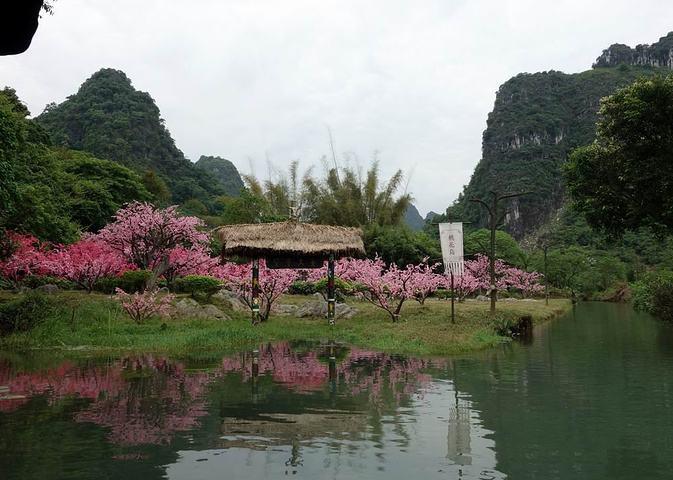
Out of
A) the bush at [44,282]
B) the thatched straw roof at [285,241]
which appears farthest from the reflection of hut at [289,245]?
the bush at [44,282]

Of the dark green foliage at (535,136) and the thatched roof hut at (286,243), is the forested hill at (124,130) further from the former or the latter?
the dark green foliage at (535,136)

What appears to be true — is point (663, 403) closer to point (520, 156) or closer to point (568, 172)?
point (568, 172)

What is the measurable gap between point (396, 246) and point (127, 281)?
18708 millimetres

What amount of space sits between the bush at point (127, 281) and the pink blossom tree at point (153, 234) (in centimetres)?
65

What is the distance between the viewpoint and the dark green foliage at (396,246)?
37.2m

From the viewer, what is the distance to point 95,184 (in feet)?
113

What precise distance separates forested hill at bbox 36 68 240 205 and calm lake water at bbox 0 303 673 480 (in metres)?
54.9

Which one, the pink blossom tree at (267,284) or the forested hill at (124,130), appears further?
the forested hill at (124,130)

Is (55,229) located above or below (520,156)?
below

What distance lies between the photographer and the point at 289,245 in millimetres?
19031

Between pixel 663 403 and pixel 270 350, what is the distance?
8.35 meters

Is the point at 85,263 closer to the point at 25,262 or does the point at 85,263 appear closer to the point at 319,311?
the point at 25,262

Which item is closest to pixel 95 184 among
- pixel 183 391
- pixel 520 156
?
pixel 183 391

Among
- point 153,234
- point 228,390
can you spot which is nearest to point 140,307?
point 153,234
